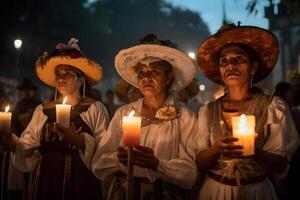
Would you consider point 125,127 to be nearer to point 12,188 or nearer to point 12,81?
point 12,188

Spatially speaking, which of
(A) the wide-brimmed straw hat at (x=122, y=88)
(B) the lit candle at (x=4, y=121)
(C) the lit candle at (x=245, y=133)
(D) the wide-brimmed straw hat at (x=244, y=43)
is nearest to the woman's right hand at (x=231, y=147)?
(C) the lit candle at (x=245, y=133)

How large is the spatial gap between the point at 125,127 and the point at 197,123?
1.22m

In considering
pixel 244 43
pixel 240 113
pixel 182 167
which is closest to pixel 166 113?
pixel 182 167

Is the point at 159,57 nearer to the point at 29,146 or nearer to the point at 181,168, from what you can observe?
the point at 181,168

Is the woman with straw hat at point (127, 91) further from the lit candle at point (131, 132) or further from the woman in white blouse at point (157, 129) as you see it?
the lit candle at point (131, 132)

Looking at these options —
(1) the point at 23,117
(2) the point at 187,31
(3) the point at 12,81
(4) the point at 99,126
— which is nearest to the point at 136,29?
(2) the point at 187,31

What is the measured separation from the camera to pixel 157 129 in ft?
14.1

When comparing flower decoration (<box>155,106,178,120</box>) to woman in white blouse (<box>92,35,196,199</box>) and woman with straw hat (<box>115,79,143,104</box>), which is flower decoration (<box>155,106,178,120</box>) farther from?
woman with straw hat (<box>115,79,143,104</box>)

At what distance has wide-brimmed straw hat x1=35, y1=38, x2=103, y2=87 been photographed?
16.8 ft

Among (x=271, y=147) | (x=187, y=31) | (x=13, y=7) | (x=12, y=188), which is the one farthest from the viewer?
(x=187, y=31)

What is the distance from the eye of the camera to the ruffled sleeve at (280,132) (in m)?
3.75

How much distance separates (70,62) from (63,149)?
3.25 ft

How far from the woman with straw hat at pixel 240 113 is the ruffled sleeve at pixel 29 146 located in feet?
6.07

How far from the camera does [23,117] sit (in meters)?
8.71
